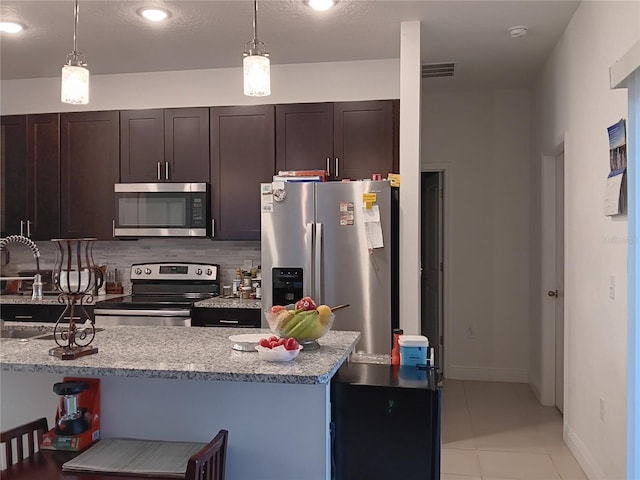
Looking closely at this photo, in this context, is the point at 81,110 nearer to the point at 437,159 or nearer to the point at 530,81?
the point at 437,159

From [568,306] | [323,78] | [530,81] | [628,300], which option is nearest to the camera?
[628,300]

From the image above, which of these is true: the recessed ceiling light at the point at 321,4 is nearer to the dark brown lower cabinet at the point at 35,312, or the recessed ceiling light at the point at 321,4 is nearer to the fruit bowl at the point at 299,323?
the fruit bowl at the point at 299,323

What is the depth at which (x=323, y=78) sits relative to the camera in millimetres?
4402

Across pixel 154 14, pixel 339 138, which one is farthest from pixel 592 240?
pixel 154 14

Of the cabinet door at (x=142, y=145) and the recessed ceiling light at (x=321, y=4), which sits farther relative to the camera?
the cabinet door at (x=142, y=145)

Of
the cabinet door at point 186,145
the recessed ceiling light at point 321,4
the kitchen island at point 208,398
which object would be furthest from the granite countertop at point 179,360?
the cabinet door at point 186,145

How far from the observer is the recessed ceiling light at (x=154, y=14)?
339 centimetres

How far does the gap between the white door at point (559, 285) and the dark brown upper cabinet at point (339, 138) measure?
137 cm

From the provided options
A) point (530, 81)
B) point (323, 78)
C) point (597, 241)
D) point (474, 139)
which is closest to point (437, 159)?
point (474, 139)

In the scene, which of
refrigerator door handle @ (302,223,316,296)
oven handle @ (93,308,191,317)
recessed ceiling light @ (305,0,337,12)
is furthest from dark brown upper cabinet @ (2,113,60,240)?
recessed ceiling light @ (305,0,337,12)

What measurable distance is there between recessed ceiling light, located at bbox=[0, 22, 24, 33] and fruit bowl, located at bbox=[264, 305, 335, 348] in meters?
2.82

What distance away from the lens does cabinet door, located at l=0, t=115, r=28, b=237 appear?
4656 millimetres

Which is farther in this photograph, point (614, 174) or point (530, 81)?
point (530, 81)

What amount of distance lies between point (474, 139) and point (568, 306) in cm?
212
